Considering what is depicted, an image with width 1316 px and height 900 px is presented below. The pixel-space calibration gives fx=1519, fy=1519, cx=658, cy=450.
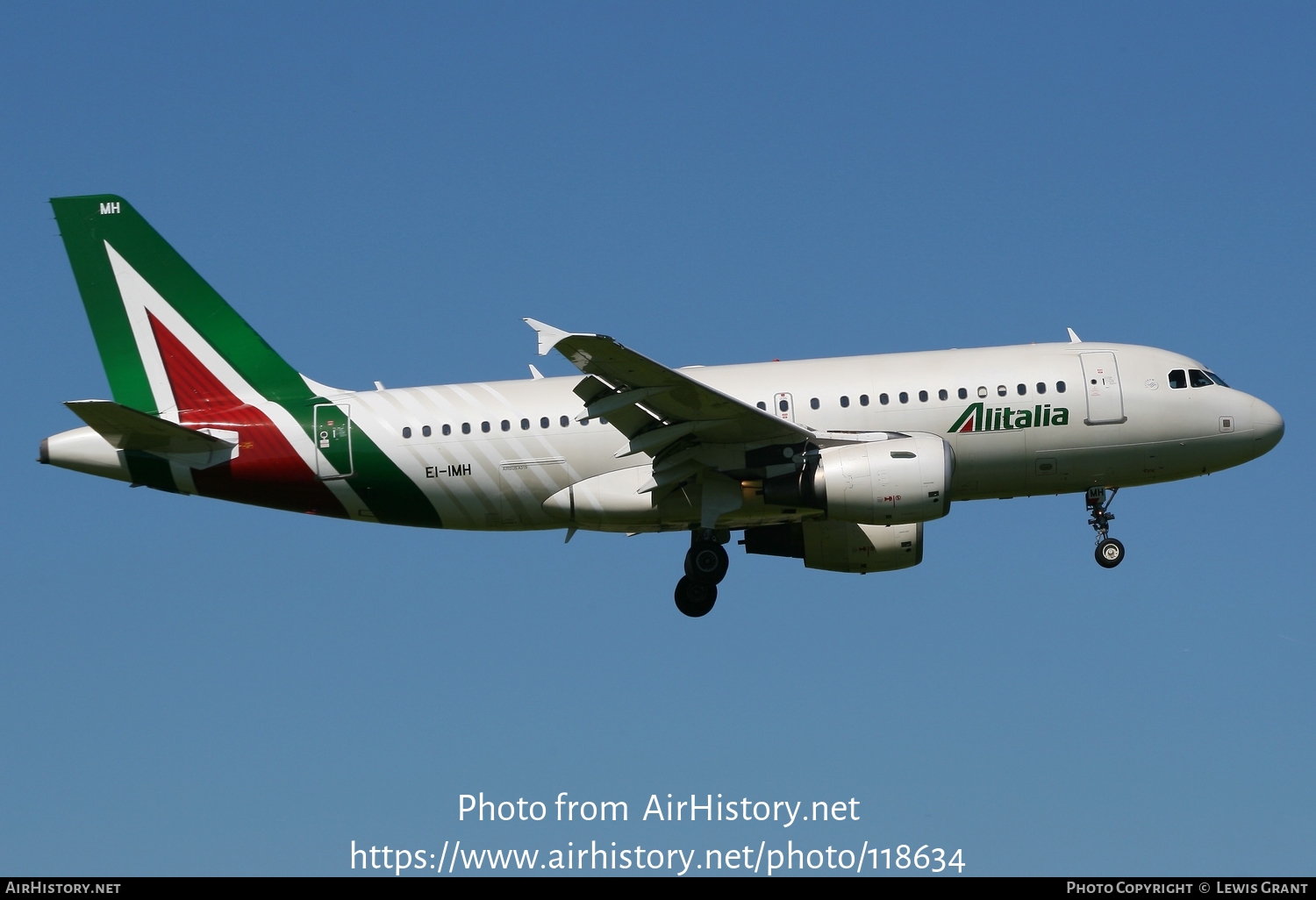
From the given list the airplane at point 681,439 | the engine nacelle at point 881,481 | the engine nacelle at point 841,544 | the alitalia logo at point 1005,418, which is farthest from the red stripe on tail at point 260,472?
the alitalia logo at point 1005,418

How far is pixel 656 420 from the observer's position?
3212 cm

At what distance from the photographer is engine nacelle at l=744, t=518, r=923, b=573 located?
118 ft

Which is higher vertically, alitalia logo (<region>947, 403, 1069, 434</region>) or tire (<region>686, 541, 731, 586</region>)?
alitalia logo (<region>947, 403, 1069, 434</region>)

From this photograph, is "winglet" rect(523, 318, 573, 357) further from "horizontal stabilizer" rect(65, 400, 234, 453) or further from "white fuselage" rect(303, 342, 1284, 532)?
"horizontal stabilizer" rect(65, 400, 234, 453)

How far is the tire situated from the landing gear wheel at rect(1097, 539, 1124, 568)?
340 inches

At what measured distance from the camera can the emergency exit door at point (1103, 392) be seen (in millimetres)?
33531

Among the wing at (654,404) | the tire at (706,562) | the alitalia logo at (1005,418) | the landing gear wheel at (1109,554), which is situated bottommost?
the tire at (706,562)

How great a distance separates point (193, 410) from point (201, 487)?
219 centimetres

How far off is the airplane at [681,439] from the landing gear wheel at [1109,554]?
2.5 inches

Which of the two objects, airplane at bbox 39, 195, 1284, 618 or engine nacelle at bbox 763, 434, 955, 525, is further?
airplane at bbox 39, 195, 1284, 618

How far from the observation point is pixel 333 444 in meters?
33.6

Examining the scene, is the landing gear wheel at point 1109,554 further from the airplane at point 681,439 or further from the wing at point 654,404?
the wing at point 654,404

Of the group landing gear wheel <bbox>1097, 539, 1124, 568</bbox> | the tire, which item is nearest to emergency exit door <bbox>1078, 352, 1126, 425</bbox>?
landing gear wheel <bbox>1097, 539, 1124, 568</bbox>

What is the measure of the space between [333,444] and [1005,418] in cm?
1477
